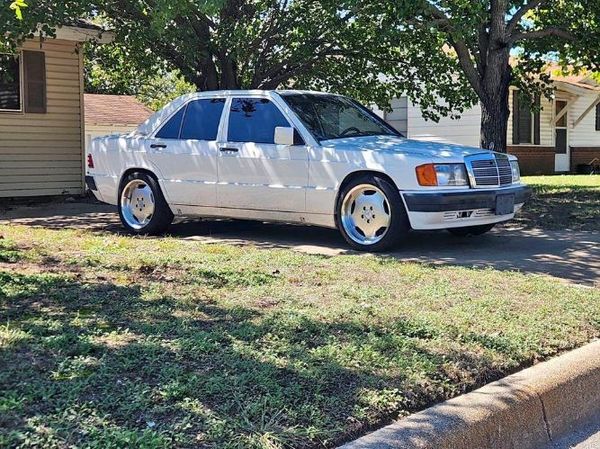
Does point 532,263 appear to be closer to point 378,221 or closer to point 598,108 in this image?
point 378,221

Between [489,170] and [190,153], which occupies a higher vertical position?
[190,153]

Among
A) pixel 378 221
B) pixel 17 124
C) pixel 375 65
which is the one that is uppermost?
pixel 375 65

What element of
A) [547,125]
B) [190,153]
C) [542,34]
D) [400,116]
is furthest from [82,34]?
[547,125]

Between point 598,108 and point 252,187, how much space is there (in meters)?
23.6

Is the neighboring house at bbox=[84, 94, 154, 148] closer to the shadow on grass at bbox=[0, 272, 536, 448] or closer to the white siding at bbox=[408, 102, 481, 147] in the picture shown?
the white siding at bbox=[408, 102, 481, 147]

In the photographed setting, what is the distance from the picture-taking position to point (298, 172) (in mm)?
7770

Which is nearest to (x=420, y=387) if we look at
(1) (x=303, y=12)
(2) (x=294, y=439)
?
(2) (x=294, y=439)

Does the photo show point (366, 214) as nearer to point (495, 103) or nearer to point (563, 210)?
point (563, 210)

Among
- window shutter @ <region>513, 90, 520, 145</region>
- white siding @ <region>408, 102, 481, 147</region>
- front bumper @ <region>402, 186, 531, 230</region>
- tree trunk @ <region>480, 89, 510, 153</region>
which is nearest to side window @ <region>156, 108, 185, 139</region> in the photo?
front bumper @ <region>402, 186, 531, 230</region>

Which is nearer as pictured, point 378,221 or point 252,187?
point 378,221

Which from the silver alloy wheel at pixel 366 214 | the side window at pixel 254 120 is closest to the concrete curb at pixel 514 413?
the silver alloy wheel at pixel 366 214

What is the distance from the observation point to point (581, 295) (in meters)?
5.38

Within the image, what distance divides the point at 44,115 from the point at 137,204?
524cm

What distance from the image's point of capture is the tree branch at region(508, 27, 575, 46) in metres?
11.6
